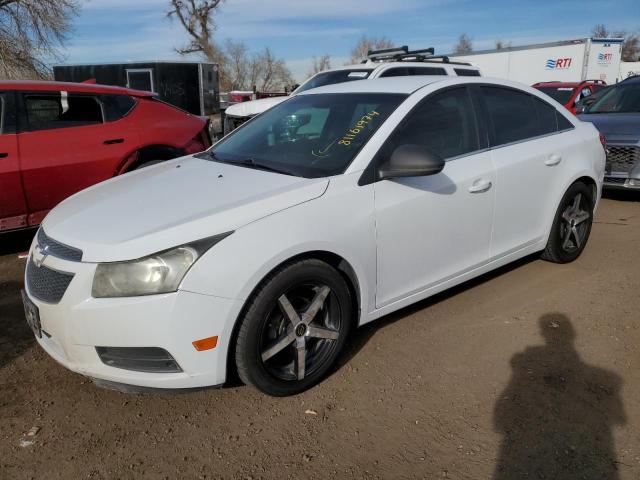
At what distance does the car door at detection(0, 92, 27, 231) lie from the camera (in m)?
4.82

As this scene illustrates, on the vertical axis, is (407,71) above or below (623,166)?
above

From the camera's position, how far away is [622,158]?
22.2 ft

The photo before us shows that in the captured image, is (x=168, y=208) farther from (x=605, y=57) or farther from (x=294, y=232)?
(x=605, y=57)

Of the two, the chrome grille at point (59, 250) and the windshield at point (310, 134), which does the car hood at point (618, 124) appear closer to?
the windshield at point (310, 134)

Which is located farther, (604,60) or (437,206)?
(604,60)

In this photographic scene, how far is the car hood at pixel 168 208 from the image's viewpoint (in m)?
2.47

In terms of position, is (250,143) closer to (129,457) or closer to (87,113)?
(129,457)

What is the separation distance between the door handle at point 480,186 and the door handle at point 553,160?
80cm

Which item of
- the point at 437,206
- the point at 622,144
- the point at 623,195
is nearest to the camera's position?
the point at 437,206

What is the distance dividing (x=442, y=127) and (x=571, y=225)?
71.5 inches

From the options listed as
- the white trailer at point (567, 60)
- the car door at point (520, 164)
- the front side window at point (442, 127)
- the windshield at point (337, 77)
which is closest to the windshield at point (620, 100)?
the windshield at point (337, 77)

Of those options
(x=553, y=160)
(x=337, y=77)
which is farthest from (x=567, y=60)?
(x=553, y=160)

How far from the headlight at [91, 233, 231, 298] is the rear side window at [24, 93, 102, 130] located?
136 inches

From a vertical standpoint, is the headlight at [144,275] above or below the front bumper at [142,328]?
above
